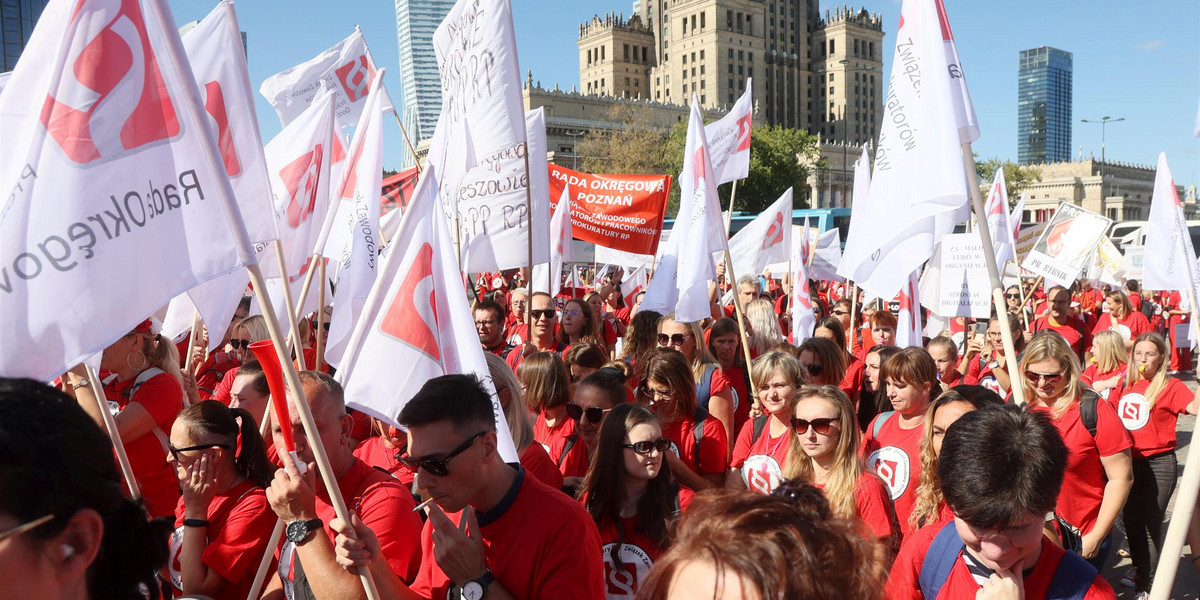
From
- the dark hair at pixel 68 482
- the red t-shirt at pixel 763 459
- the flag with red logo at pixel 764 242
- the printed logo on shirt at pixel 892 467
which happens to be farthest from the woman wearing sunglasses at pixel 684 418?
the flag with red logo at pixel 764 242

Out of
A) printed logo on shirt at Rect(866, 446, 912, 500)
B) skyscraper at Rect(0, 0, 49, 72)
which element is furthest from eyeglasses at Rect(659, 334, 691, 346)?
skyscraper at Rect(0, 0, 49, 72)

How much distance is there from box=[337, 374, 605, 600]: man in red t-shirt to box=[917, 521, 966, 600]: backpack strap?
2.88 ft

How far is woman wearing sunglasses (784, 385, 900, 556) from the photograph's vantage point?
11.7 feet

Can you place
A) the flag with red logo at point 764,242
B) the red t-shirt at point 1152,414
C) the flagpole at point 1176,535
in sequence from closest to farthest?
the flagpole at point 1176,535
the red t-shirt at point 1152,414
the flag with red logo at point 764,242

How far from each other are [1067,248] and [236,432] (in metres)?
9.33

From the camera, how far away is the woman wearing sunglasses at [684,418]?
15.1ft

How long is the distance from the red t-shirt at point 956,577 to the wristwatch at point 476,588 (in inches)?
39.4

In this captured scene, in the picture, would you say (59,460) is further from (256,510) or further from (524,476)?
(256,510)

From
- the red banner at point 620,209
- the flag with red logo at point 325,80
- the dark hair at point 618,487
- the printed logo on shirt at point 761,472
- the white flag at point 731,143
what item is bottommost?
the printed logo on shirt at point 761,472

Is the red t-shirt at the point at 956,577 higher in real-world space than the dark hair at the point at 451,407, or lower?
lower

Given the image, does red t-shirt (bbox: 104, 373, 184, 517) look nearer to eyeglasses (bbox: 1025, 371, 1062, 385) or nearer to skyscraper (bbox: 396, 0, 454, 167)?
eyeglasses (bbox: 1025, 371, 1062, 385)

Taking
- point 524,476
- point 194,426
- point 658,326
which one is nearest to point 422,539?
point 524,476

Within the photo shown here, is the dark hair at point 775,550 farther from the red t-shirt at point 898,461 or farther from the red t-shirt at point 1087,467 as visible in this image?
the red t-shirt at point 1087,467

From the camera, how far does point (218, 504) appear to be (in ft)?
10.5
